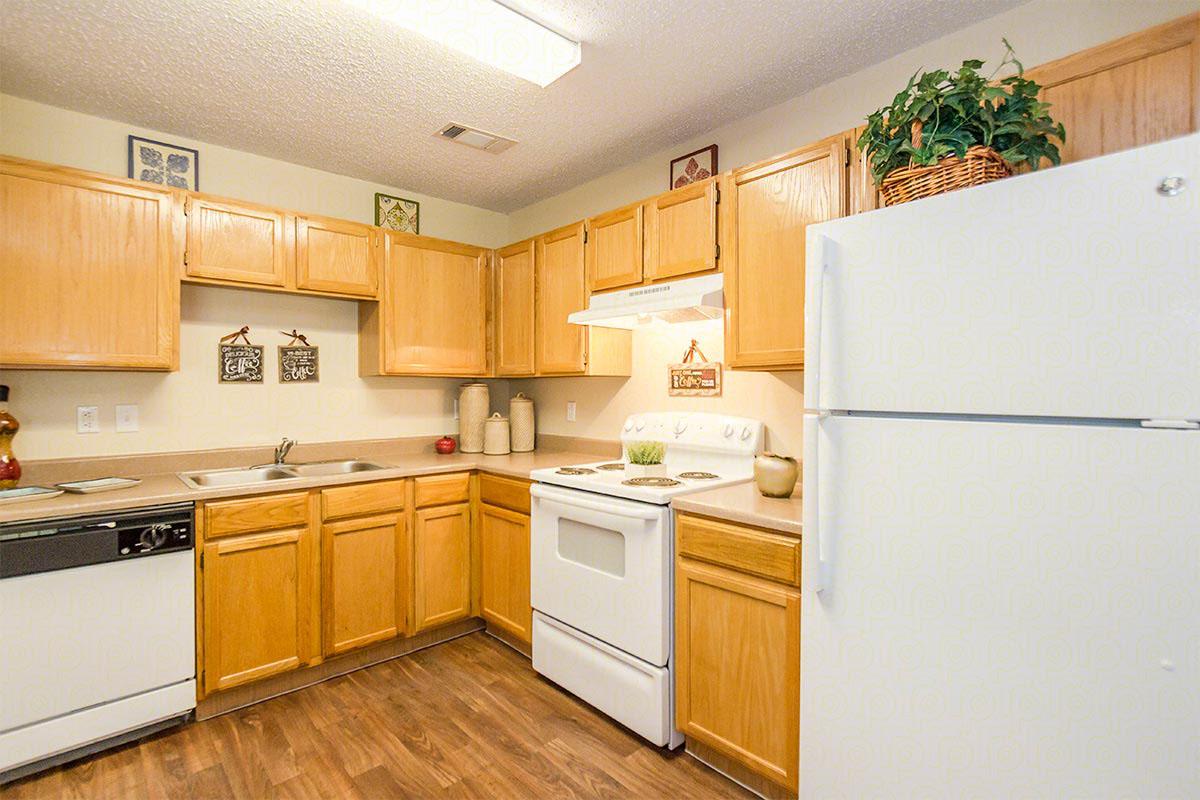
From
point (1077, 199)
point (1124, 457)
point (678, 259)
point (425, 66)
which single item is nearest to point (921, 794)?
point (1124, 457)

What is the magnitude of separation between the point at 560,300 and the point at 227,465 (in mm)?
1843

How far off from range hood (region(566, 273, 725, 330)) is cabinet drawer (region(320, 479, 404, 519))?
1199 millimetres

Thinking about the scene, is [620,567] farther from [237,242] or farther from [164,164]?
[164,164]

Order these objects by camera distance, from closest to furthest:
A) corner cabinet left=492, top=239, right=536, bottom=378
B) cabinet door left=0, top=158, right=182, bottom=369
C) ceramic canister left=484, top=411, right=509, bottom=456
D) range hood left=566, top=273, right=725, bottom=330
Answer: cabinet door left=0, top=158, right=182, bottom=369 → range hood left=566, top=273, right=725, bottom=330 → corner cabinet left=492, top=239, right=536, bottom=378 → ceramic canister left=484, top=411, right=509, bottom=456

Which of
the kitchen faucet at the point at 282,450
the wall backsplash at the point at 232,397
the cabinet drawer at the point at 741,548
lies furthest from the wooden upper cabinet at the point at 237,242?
the cabinet drawer at the point at 741,548

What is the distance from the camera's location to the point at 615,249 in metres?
2.69

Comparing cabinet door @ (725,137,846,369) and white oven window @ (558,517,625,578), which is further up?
cabinet door @ (725,137,846,369)

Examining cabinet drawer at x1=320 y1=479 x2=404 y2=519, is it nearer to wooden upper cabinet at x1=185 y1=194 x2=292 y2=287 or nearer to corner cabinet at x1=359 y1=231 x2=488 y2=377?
corner cabinet at x1=359 y1=231 x2=488 y2=377

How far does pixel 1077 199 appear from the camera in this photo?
1.11m

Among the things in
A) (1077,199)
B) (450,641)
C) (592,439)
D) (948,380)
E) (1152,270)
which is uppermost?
(1077,199)

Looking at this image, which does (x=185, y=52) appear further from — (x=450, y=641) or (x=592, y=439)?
(x=450, y=641)

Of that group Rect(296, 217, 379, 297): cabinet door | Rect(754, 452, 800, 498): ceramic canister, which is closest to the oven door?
Rect(754, 452, 800, 498): ceramic canister

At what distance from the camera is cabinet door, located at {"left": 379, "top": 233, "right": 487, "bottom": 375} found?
3090mm

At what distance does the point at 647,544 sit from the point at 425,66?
1938 mm
